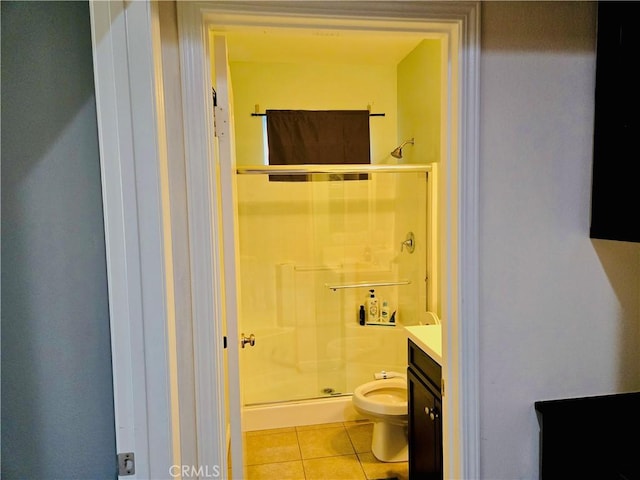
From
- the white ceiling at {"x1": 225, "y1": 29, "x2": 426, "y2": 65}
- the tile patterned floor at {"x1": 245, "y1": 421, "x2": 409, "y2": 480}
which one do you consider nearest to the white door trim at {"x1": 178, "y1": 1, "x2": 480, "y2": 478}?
the tile patterned floor at {"x1": 245, "y1": 421, "x2": 409, "y2": 480}

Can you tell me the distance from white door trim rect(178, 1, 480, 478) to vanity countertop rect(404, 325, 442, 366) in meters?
0.29

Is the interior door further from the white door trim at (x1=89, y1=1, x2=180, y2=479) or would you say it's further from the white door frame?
the white door trim at (x1=89, y1=1, x2=180, y2=479)

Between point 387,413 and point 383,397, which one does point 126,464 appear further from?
point 383,397

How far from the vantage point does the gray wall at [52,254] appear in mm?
898

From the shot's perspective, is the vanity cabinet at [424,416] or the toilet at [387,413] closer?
the vanity cabinet at [424,416]

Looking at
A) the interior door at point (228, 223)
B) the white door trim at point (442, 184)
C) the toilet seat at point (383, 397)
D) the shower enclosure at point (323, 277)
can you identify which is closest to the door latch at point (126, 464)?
the white door trim at point (442, 184)

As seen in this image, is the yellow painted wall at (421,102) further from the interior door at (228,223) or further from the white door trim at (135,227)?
the white door trim at (135,227)

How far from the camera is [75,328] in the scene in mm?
944

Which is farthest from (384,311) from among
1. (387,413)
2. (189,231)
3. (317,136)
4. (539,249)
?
(189,231)

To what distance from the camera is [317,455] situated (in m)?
2.46

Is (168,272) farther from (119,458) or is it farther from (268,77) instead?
(268,77)

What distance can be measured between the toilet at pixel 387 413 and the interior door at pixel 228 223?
117 cm

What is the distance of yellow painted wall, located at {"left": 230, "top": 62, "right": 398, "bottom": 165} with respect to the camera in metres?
3.02

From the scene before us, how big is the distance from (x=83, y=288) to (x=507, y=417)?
1.27 meters
